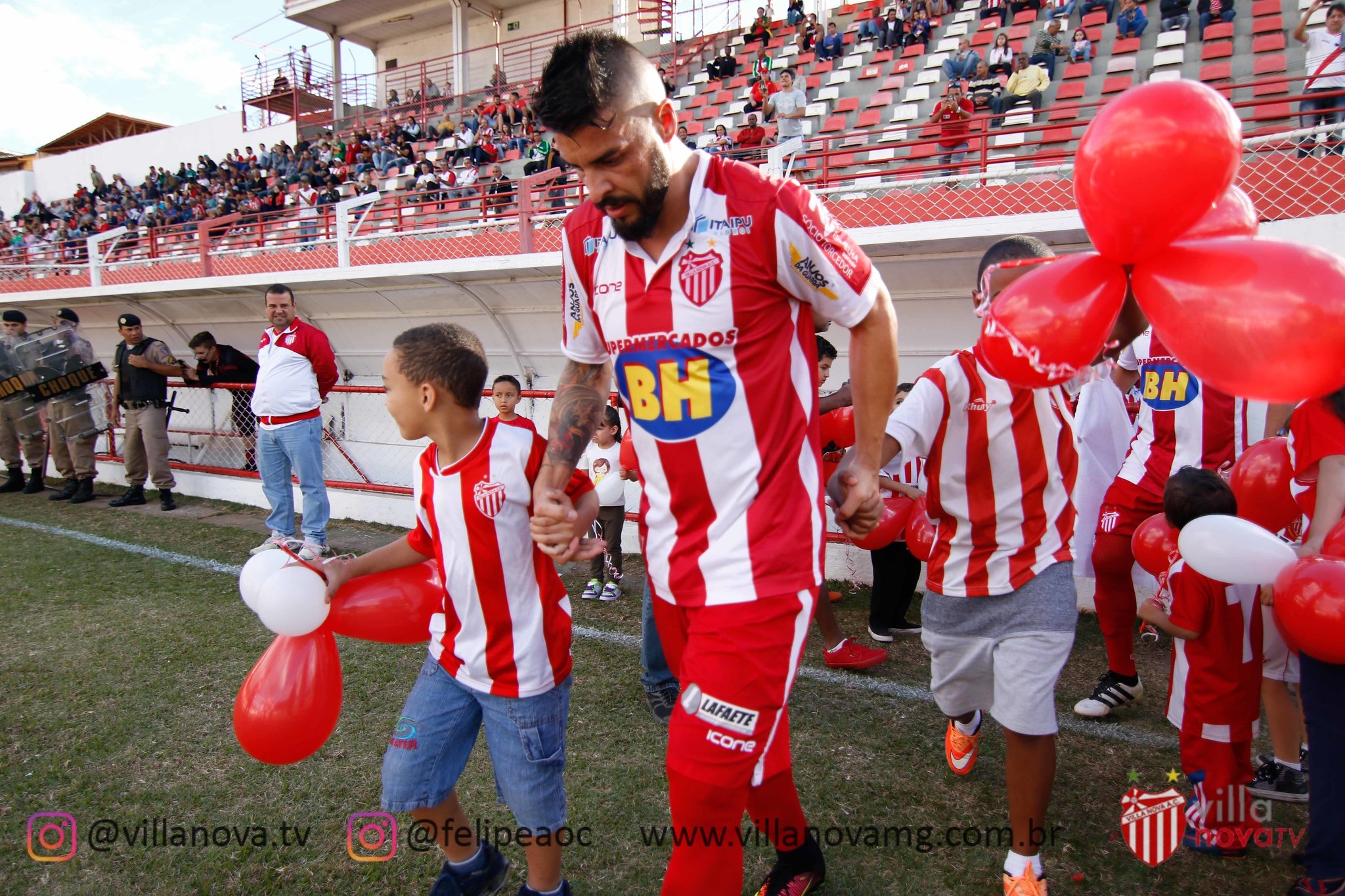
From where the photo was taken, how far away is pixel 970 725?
2898 millimetres

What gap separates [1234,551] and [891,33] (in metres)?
14.7

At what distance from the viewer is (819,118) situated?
1320cm

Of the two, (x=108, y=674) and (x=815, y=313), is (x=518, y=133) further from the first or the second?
(x=815, y=313)

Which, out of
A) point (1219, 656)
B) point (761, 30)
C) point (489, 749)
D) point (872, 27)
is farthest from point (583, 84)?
point (761, 30)

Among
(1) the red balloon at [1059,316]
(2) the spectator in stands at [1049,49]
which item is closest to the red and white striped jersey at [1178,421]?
(1) the red balloon at [1059,316]

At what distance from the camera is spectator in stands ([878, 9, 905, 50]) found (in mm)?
14148

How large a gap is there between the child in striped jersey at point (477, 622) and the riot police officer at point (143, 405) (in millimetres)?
7961

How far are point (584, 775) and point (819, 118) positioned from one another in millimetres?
12590

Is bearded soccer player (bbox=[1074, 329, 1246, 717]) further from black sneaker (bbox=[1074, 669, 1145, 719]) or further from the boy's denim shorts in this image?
the boy's denim shorts

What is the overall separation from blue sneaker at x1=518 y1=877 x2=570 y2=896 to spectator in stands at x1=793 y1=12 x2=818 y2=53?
638 inches

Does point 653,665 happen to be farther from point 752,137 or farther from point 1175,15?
point 1175,15

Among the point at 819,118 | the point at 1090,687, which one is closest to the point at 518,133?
the point at 819,118

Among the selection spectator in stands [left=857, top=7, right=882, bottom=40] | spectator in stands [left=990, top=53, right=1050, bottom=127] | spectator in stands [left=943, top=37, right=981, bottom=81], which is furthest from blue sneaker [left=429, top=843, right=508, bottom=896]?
spectator in stands [left=857, top=7, right=882, bottom=40]

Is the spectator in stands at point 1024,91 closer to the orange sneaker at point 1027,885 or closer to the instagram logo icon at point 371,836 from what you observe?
the orange sneaker at point 1027,885
